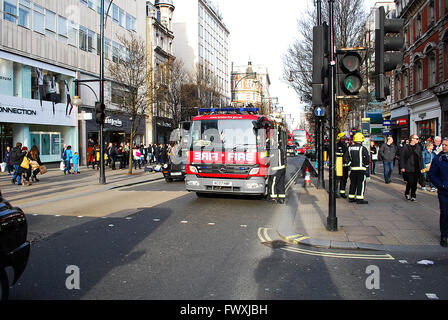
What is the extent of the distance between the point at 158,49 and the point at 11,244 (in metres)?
41.7

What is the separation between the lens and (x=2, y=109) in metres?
20.6

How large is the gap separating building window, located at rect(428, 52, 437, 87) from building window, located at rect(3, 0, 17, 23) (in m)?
27.8

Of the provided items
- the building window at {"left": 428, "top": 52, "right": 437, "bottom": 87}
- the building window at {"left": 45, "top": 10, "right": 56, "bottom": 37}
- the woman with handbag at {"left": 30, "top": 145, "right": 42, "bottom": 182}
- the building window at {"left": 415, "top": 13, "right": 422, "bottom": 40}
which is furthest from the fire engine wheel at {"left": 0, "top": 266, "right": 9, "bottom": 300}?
the building window at {"left": 415, "top": 13, "right": 422, "bottom": 40}

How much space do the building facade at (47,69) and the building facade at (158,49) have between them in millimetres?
9895

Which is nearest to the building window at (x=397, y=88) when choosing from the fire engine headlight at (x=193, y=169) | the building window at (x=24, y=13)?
the building window at (x=24, y=13)

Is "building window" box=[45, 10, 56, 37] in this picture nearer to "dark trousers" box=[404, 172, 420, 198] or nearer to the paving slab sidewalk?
the paving slab sidewalk

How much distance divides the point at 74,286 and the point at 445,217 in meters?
5.65

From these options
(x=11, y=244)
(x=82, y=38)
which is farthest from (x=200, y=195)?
(x=82, y=38)

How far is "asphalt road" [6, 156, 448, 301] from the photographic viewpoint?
4.12 m

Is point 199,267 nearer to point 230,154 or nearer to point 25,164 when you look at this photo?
point 230,154

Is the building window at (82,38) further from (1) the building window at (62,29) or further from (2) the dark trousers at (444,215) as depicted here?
(2) the dark trousers at (444,215)

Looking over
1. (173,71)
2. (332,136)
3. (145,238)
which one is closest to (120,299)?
(145,238)

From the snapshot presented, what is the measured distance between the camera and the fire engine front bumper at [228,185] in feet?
32.2
